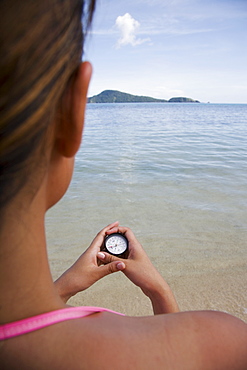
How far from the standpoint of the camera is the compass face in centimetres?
188

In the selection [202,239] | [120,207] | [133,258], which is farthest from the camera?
[120,207]

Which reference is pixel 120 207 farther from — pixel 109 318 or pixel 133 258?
pixel 109 318

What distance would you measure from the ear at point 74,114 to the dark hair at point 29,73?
0.9 inches

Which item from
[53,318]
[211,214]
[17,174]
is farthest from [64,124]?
[211,214]

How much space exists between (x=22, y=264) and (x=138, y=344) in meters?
0.32

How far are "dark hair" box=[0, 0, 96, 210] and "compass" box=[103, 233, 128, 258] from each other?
1.20m

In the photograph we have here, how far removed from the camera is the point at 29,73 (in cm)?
68

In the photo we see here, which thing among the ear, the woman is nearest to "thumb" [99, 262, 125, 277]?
the woman

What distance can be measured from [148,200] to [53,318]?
5.35 meters

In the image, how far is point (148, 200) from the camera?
6102 mm

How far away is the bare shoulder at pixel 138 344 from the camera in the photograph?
0.74m

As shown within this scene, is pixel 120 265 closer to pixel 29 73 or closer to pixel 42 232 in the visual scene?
pixel 42 232

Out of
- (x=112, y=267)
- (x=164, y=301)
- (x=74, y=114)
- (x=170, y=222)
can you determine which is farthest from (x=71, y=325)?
(x=170, y=222)

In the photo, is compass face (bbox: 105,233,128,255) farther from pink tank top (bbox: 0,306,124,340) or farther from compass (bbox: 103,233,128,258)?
pink tank top (bbox: 0,306,124,340)
